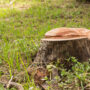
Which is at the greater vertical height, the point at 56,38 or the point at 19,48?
the point at 56,38

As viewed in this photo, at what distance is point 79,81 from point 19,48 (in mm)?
1582

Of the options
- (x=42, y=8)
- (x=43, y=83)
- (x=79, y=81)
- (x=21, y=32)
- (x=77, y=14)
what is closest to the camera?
(x=79, y=81)

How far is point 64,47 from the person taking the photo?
336 centimetres

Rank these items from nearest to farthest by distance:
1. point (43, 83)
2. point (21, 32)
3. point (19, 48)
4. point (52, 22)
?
1. point (43, 83)
2. point (19, 48)
3. point (21, 32)
4. point (52, 22)

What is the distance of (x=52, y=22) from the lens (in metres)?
6.37

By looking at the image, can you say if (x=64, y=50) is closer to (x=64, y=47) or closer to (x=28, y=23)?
(x=64, y=47)

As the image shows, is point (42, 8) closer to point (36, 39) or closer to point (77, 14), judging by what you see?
point (77, 14)

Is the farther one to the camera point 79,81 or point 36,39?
point 36,39

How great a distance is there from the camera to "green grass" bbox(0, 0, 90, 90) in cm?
399

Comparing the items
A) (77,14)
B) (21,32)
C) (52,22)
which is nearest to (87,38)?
(21,32)

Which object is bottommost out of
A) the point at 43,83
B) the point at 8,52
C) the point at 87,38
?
the point at 43,83

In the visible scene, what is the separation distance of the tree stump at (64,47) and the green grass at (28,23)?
1.46ft

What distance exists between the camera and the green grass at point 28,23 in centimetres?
399

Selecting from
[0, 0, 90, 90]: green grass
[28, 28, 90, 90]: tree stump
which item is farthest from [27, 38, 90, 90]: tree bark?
[0, 0, 90, 90]: green grass
